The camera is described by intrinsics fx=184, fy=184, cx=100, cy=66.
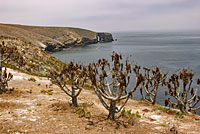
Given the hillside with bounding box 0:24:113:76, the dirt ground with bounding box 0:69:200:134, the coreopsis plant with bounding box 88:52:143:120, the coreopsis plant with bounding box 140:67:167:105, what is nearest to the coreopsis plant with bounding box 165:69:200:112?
the coreopsis plant with bounding box 140:67:167:105

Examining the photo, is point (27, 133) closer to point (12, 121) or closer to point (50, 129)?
point (50, 129)

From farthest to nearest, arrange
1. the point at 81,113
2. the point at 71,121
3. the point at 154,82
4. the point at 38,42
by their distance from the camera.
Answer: the point at 38,42 → the point at 154,82 → the point at 81,113 → the point at 71,121

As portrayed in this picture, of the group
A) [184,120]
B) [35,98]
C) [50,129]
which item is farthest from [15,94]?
[184,120]

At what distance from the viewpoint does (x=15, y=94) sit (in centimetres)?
1800

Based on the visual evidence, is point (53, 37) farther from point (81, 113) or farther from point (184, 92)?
point (81, 113)

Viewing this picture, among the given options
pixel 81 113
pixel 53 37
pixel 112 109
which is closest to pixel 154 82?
pixel 112 109

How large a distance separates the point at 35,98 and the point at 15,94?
218 cm

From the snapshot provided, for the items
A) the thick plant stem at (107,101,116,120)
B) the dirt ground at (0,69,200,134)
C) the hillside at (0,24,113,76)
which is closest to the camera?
the dirt ground at (0,69,200,134)

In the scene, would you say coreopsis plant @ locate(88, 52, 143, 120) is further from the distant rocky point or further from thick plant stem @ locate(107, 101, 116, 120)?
the distant rocky point

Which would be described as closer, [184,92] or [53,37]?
[184,92]

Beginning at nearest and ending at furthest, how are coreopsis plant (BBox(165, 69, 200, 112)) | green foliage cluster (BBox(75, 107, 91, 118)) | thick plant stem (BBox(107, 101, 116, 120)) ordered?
1. thick plant stem (BBox(107, 101, 116, 120))
2. green foliage cluster (BBox(75, 107, 91, 118))
3. coreopsis plant (BBox(165, 69, 200, 112))

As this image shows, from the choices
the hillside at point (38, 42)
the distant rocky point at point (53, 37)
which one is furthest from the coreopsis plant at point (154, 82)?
the distant rocky point at point (53, 37)

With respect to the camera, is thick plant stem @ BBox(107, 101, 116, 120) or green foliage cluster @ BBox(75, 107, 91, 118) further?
green foliage cluster @ BBox(75, 107, 91, 118)

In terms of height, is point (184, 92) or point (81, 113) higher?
point (184, 92)
